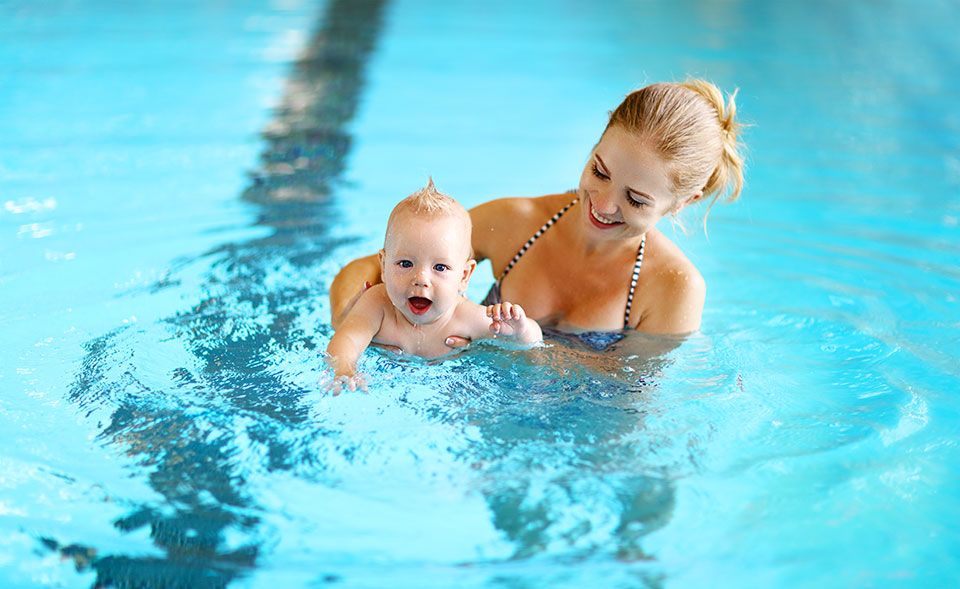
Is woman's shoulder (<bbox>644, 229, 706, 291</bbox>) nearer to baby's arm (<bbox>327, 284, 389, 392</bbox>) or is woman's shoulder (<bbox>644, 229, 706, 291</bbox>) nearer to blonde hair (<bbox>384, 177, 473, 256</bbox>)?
blonde hair (<bbox>384, 177, 473, 256</bbox>)

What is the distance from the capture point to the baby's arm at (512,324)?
257cm

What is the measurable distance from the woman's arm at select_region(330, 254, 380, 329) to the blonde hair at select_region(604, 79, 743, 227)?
815 millimetres

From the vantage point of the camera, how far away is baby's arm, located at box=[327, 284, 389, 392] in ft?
8.39

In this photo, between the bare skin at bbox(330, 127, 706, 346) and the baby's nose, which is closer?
the baby's nose

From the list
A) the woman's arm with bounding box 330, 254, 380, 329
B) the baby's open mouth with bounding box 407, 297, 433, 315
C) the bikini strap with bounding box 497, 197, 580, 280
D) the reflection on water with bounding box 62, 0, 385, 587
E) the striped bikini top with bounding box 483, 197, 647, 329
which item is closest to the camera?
the reflection on water with bounding box 62, 0, 385, 587

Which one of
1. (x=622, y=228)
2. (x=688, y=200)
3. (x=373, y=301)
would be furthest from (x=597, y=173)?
(x=373, y=301)

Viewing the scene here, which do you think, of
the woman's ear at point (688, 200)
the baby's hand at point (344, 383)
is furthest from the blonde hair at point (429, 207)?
the woman's ear at point (688, 200)

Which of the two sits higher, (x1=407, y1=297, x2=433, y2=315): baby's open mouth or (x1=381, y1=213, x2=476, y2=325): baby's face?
(x1=381, y1=213, x2=476, y2=325): baby's face

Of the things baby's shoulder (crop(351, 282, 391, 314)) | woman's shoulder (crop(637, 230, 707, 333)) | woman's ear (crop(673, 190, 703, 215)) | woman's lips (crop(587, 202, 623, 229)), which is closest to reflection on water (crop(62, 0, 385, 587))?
baby's shoulder (crop(351, 282, 391, 314))

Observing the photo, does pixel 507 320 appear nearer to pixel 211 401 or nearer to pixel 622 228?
pixel 622 228

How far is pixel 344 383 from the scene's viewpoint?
257 centimetres

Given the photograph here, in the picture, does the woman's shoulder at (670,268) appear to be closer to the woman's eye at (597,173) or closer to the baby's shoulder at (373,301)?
the woman's eye at (597,173)

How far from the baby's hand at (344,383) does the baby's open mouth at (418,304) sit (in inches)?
8.6

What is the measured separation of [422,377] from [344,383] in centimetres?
22
